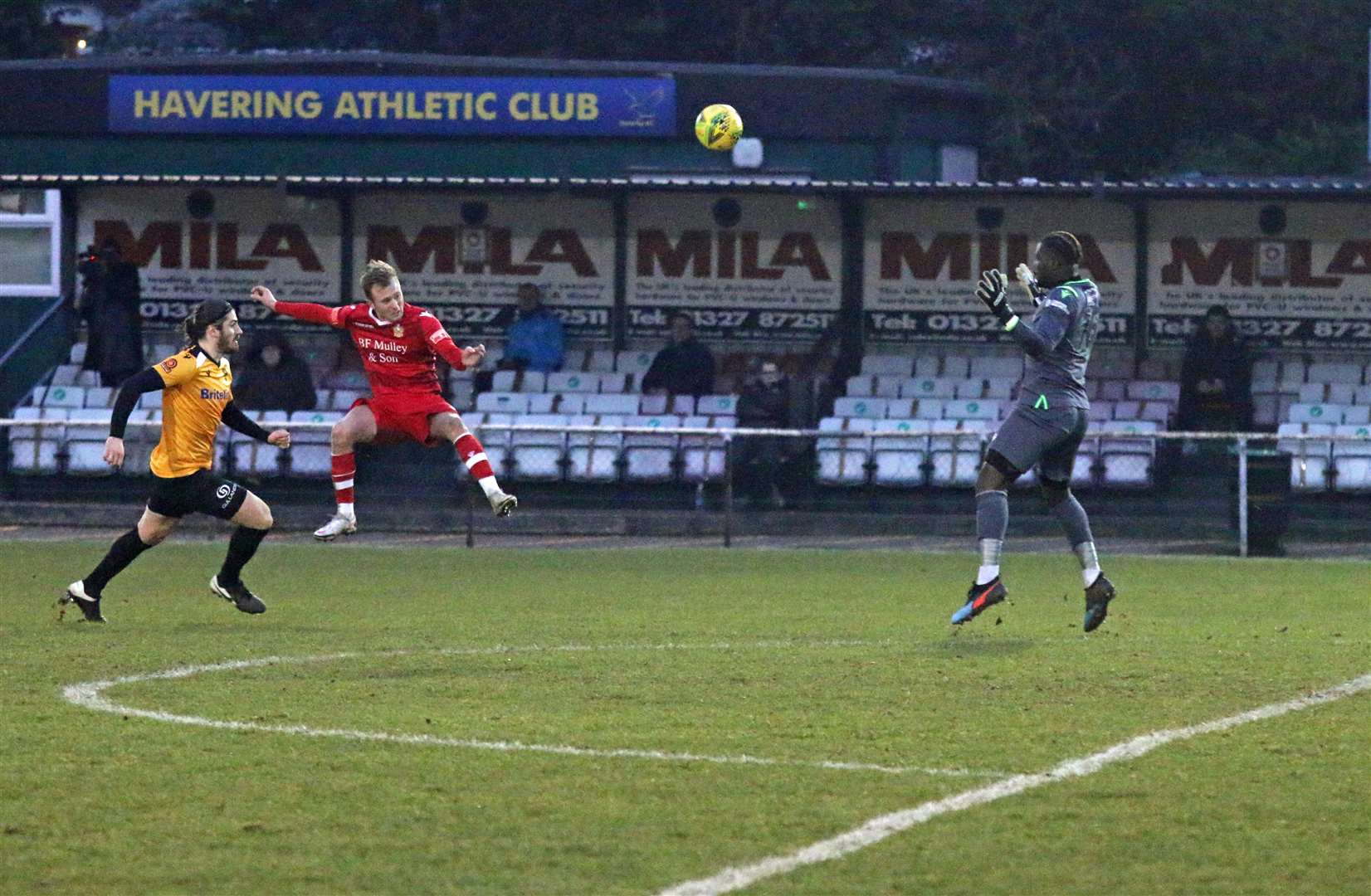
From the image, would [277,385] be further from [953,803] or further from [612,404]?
[953,803]

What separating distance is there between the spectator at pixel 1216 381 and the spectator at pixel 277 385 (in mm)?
8673

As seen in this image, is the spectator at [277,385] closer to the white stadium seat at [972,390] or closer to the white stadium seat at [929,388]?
the white stadium seat at [929,388]

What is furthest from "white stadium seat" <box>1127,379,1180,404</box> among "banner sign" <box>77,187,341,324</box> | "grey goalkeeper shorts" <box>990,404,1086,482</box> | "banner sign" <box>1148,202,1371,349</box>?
"grey goalkeeper shorts" <box>990,404,1086,482</box>

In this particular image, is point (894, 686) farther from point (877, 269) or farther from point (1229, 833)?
point (877, 269)

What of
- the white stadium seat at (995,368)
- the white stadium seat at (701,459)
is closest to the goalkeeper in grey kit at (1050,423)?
the white stadium seat at (701,459)

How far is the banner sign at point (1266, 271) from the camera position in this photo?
910 inches

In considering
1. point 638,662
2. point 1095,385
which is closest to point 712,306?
point 1095,385

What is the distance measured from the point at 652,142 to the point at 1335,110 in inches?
752

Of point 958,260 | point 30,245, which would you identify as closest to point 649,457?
point 958,260

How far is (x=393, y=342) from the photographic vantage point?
12.5 metres

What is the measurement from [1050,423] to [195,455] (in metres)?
4.59

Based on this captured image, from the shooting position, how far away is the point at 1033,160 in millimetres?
39312

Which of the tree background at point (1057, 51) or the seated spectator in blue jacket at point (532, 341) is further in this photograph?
the tree background at point (1057, 51)

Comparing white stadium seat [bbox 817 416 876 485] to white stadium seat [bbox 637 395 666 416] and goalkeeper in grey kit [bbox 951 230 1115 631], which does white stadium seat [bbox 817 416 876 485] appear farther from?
goalkeeper in grey kit [bbox 951 230 1115 631]
